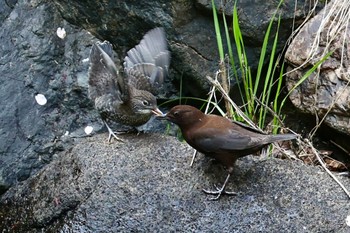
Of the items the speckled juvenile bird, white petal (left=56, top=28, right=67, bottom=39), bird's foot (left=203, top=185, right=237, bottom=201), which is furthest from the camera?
white petal (left=56, top=28, right=67, bottom=39)

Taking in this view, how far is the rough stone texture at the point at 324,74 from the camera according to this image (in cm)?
513

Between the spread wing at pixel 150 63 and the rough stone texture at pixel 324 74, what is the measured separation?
92 centimetres

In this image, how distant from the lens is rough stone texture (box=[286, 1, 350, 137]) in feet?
16.8

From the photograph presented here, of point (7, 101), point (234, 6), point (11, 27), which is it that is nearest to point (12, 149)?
point (7, 101)

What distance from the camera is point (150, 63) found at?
520 centimetres

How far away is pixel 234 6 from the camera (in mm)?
5312

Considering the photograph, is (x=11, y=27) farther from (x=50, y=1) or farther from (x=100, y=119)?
(x=100, y=119)

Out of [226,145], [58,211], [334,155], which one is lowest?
[334,155]

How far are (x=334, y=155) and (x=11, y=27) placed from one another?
8.52 ft

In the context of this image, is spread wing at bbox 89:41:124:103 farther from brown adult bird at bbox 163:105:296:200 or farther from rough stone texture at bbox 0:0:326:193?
brown adult bird at bbox 163:105:296:200

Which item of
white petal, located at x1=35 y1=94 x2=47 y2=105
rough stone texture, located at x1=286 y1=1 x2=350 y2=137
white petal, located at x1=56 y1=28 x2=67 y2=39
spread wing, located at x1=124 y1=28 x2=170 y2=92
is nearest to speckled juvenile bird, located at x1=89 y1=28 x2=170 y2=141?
spread wing, located at x1=124 y1=28 x2=170 y2=92

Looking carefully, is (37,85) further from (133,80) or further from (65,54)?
(133,80)

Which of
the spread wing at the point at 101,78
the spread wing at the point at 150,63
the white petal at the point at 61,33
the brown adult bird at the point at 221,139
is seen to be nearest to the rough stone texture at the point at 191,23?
the white petal at the point at 61,33

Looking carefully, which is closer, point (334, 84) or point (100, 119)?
point (334, 84)
